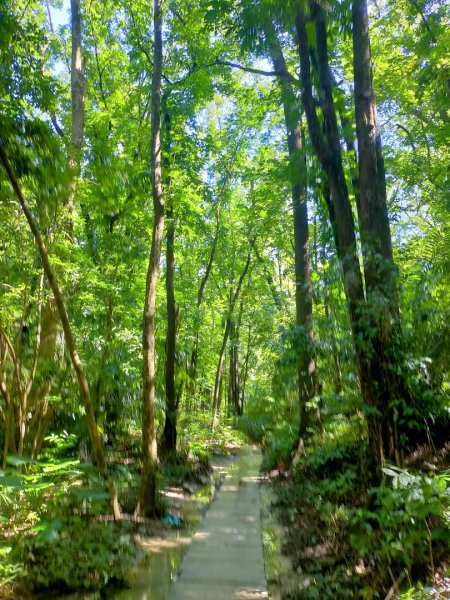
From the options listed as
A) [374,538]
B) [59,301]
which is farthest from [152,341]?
[374,538]

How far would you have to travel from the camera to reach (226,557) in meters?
5.59

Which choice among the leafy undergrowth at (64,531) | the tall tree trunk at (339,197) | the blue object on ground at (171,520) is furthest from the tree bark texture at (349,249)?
Result: the leafy undergrowth at (64,531)

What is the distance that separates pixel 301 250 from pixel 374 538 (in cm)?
726

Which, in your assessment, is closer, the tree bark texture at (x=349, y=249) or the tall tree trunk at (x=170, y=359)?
the tree bark texture at (x=349, y=249)

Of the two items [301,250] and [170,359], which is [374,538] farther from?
[301,250]

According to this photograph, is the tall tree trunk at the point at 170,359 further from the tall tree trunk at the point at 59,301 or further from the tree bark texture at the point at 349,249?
the tall tree trunk at the point at 59,301

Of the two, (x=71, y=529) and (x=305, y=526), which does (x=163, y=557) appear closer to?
(x=71, y=529)

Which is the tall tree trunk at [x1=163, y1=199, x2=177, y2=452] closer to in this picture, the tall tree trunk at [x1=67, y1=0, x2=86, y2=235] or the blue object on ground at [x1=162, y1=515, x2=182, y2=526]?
the tall tree trunk at [x1=67, y1=0, x2=86, y2=235]

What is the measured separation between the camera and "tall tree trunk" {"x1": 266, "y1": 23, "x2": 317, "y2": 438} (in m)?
7.98

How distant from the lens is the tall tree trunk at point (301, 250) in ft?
26.2

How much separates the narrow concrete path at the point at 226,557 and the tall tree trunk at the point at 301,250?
253 centimetres

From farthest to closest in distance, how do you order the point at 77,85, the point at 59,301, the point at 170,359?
1. the point at 170,359
2. the point at 77,85
3. the point at 59,301

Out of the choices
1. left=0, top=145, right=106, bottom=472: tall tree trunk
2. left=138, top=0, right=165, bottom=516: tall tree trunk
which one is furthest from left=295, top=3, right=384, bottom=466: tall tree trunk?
left=0, top=145, right=106, bottom=472: tall tree trunk

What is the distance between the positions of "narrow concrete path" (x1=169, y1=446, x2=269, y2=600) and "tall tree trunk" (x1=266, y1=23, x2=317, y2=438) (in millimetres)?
2533
